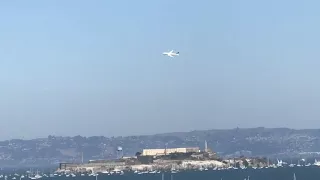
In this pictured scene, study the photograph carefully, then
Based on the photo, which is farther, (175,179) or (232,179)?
(175,179)

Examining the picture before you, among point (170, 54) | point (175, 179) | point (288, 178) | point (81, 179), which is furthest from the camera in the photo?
point (81, 179)

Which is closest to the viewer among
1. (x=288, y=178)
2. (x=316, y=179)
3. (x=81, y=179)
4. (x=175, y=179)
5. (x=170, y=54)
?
(x=170, y=54)

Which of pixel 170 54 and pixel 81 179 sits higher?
pixel 170 54

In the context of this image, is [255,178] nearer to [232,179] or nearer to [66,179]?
[232,179]

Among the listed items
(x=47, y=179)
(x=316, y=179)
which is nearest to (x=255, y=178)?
(x=316, y=179)

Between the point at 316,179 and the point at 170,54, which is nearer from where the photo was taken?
the point at 170,54

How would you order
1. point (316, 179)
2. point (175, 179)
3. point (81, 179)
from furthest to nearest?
point (81, 179), point (175, 179), point (316, 179)

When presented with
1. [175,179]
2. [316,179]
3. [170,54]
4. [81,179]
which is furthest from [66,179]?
[170,54]

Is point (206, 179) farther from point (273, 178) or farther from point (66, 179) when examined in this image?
point (66, 179)

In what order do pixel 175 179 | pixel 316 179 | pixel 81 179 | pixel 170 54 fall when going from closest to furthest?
pixel 170 54, pixel 316 179, pixel 175 179, pixel 81 179
